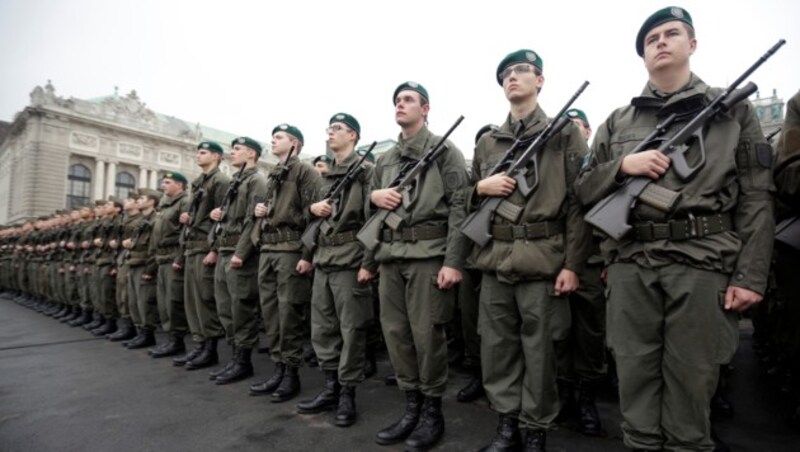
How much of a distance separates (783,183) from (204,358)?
546 cm

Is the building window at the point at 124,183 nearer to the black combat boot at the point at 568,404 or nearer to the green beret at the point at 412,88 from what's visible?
the green beret at the point at 412,88

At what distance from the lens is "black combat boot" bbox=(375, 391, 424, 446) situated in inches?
111

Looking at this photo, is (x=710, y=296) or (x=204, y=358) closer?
(x=710, y=296)

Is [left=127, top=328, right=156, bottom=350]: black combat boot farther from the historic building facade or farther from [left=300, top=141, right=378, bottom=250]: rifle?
the historic building facade

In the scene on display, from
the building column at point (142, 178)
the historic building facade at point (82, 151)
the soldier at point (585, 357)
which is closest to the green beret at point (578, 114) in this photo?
the soldier at point (585, 357)

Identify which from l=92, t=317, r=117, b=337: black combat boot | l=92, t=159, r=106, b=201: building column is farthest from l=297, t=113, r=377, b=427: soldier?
l=92, t=159, r=106, b=201: building column

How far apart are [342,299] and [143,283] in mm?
4223

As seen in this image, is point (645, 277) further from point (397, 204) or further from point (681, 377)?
point (397, 204)

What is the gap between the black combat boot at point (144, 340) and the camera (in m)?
6.15

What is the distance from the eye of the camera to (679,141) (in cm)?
206

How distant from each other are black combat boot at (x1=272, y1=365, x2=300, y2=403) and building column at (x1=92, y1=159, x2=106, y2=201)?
42299 millimetres

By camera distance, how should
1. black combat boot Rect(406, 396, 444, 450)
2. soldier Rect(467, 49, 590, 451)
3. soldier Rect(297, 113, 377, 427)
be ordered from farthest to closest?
soldier Rect(297, 113, 377, 427) < black combat boot Rect(406, 396, 444, 450) < soldier Rect(467, 49, 590, 451)

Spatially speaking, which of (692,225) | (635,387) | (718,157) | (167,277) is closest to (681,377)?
(635,387)

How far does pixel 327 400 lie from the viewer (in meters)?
3.46
